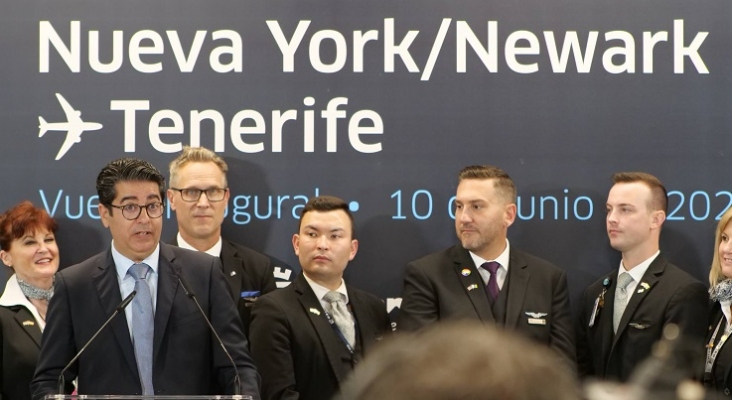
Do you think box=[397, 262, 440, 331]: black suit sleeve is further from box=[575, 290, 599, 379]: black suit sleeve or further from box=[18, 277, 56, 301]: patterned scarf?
box=[18, 277, 56, 301]: patterned scarf

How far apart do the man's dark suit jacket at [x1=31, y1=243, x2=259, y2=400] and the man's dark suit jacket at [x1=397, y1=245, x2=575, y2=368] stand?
1453 mm

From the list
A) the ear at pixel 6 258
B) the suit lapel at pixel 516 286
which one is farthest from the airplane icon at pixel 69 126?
the suit lapel at pixel 516 286

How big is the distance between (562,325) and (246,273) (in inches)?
71.9

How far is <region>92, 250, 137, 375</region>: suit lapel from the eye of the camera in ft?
14.3

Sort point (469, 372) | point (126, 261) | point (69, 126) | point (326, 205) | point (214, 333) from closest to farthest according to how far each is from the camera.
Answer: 1. point (469, 372)
2. point (214, 333)
3. point (126, 261)
4. point (326, 205)
5. point (69, 126)

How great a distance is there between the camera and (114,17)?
6.50 meters

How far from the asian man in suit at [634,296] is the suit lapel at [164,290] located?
2.64 meters

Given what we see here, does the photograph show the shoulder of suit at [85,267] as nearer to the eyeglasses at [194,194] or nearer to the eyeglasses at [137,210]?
the eyeglasses at [137,210]

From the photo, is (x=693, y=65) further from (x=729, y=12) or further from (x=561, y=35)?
(x=561, y=35)

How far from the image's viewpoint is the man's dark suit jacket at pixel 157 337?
435 cm

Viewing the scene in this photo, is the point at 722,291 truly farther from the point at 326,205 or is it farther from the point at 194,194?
the point at 194,194

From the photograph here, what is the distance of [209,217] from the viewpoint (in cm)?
606

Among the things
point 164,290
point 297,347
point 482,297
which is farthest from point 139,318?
point 482,297

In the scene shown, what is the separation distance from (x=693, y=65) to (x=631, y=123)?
1.72 ft
